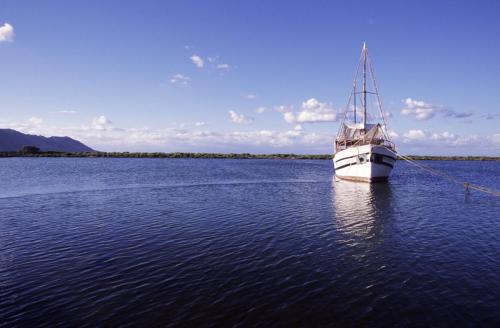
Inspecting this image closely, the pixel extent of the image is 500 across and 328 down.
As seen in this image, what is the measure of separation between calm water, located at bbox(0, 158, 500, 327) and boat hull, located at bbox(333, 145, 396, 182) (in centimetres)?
1894

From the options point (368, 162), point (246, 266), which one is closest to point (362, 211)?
point (246, 266)

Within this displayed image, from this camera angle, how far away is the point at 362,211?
89.0 ft

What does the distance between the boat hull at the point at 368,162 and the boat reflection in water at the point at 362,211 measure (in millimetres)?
5519

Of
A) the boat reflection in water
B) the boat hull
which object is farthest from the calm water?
the boat hull

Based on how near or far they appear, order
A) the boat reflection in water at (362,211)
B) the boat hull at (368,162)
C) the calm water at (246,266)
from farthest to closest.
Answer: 1. the boat hull at (368,162)
2. the boat reflection in water at (362,211)
3. the calm water at (246,266)

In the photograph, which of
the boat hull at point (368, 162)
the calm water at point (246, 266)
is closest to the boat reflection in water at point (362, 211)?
the calm water at point (246, 266)

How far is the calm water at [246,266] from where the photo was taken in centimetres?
1001

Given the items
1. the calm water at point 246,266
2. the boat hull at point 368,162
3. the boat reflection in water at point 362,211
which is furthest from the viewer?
the boat hull at point 368,162

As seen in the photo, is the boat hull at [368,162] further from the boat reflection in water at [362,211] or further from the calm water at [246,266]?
the calm water at [246,266]

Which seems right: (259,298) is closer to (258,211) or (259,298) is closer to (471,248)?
(471,248)

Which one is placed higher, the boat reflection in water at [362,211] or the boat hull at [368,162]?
the boat hull at [368,162]

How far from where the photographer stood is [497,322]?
9.65 m

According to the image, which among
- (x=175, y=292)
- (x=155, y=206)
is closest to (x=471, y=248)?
(x=175, y=292)

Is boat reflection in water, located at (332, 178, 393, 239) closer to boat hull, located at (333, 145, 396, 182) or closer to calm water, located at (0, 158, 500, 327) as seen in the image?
calm water, located at (0, 158, 500, 327)
